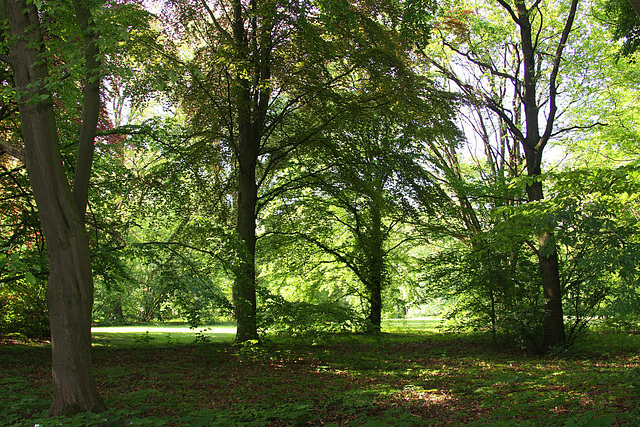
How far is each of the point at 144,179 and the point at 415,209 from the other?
697 cm

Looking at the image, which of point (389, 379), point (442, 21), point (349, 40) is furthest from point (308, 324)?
point (442, 21)

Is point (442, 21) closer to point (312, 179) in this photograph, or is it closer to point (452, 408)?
point (312, 179)

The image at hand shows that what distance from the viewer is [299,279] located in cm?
1638

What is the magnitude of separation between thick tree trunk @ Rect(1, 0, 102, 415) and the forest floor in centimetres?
45

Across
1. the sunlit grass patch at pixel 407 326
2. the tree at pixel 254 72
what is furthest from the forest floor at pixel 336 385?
the sunlit grass patch at pixel 407 326

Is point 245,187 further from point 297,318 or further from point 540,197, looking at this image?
point 540,197

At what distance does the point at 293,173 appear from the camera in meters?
14.1

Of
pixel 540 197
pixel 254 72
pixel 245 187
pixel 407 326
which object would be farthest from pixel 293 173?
pixel 407 326

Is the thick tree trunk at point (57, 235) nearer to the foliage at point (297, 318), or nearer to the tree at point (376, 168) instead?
the foliage at point (297, 318)

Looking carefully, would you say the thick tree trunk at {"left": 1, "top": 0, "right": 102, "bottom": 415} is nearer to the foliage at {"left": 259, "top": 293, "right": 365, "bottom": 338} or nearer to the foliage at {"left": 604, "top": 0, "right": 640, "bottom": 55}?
the foliage at {"left": 259, "top": 293, "right": 365, "bottom": 338}

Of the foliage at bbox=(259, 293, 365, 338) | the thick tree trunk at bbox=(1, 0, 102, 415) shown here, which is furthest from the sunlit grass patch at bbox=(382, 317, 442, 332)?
the thick tree trunk at bbox=(1, 0, 102, 415)

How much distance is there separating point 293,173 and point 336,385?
26.0 feet

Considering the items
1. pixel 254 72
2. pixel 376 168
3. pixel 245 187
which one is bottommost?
pixel 245 187

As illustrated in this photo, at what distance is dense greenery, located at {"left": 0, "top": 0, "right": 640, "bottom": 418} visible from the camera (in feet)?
19.0
